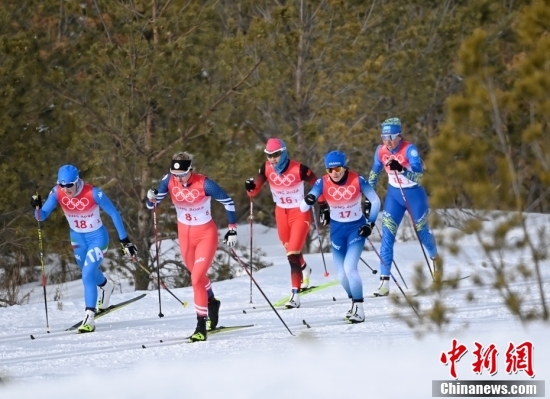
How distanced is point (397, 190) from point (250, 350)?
14.1 feet

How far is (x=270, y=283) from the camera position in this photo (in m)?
14.9

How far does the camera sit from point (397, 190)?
44.3ft

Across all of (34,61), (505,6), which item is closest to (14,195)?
(34,61)

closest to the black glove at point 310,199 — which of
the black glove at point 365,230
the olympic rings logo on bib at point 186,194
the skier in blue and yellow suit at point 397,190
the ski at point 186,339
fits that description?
the black glove at point 365,230

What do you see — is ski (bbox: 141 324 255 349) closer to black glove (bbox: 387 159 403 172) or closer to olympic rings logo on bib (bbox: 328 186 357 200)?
olympic rings logo on bib (bbox: 328 186 357 200)

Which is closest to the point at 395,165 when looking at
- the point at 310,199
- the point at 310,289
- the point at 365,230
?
the point at 310,199

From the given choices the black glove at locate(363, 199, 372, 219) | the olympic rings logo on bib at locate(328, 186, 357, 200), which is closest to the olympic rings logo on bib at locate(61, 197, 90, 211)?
the olympic rings logo on bib at locate(328, 186, 357, 200)

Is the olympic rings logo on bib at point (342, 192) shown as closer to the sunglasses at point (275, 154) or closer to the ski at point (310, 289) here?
the sunglasses at point (275, 154)

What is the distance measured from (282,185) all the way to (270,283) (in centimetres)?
195

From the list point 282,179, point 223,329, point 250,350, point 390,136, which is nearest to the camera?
point 250,350

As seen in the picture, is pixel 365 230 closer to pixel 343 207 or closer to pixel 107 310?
pixel 343 207

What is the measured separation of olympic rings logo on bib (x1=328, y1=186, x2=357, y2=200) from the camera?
38.2 feet

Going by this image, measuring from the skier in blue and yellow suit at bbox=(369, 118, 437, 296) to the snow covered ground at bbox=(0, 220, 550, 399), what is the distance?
0.80 m

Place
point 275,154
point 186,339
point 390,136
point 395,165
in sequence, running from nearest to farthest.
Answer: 1. point 186,339
2. point 395,165
3. point 275,154
4. point 390,136
